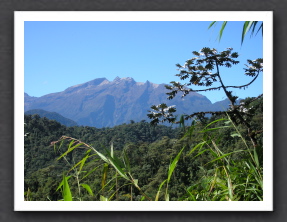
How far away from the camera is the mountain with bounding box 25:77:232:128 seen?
693 centimetres

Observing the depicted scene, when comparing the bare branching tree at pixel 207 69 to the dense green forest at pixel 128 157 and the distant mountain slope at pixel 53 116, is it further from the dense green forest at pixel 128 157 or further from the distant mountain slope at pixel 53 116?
the distant mountain slope at pixel 53 116

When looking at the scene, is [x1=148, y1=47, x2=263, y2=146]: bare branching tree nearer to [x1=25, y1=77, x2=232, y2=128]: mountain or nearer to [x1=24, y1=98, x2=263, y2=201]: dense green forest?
[x1=24, y1=98, x2=263, y2=201]: dense green forest

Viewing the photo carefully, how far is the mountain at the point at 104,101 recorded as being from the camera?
22.7ft

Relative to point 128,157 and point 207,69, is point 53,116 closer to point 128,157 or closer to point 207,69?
point 128,157

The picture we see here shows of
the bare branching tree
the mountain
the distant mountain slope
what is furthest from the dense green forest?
the bare branching tree

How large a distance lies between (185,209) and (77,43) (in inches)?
259

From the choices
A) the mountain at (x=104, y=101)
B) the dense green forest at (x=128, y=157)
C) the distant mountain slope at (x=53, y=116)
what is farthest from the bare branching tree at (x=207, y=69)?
the distant mountain slope at (x=53, y=116)

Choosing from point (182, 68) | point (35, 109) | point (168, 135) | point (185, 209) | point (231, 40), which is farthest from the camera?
point (35, 109)

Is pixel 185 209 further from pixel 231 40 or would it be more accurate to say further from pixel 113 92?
pixel 113 92

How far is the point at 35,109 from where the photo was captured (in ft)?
22.4

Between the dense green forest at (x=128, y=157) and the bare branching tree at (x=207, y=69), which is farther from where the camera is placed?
the dense green forest at (x=128, y=157)

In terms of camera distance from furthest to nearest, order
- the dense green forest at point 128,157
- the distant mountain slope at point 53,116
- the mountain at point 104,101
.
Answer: the mountain at point 104,101 < the distant mountain slope at point 53,116 < the dense green forest at point 128,157

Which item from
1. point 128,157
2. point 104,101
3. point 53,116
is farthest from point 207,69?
point 104,101
